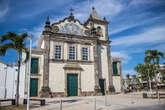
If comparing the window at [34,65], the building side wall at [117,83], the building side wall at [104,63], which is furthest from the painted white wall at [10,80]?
the building side wall at [117,83]

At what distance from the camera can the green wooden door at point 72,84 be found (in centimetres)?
2157

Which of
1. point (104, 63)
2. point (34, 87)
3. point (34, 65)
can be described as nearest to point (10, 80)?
point (34, 87)

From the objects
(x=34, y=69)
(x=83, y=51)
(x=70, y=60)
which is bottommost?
(x=34, y=69)

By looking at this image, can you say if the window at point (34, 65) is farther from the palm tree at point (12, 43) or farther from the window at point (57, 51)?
the palm tree at point (12, 43)

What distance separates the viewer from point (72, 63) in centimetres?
2255

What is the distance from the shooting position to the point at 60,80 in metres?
21.2

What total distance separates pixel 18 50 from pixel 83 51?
1231 centimetres

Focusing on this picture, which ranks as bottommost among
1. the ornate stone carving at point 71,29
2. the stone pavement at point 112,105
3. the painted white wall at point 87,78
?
the stone pavement at point 112,105

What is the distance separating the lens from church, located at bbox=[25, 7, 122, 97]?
67.8 feet

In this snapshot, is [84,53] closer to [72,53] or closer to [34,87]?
[72,53]

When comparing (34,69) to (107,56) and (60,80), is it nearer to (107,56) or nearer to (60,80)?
(60,80)

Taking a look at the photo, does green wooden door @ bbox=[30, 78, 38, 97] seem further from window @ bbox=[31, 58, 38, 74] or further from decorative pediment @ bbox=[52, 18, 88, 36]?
decorative pediment @ bbox=[52, 18, 88, 36]

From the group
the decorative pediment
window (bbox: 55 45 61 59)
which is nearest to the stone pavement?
window (bbox: 55 45 61 59)

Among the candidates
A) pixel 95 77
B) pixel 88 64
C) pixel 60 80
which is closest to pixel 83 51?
pixel 88 64
